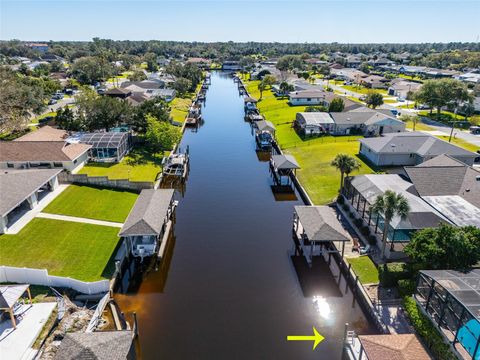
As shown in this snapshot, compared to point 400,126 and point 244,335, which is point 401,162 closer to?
point 400,126

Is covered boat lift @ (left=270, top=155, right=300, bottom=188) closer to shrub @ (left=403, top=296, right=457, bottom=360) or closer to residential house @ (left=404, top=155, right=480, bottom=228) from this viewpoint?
residential house @ (left=404, top=155, right=480, bottom=228)

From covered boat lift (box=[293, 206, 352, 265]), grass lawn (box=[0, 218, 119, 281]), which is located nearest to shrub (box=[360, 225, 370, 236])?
covered boat lift (box=[293, 206, 352, 265])

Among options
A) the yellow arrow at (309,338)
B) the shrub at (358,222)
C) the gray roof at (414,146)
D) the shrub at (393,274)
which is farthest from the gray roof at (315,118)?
the yellow arrow at (309,338)

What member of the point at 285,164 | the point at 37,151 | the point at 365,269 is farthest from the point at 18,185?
the point at 365,269

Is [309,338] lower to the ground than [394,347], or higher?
lower

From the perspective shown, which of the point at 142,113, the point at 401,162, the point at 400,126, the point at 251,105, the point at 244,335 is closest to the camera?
the point at 244,335

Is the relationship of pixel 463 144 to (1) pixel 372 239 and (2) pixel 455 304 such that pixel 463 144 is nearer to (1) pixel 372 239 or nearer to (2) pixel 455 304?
(1) pixel 372 239

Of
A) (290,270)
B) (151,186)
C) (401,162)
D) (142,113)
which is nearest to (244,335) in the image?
(290,270)
